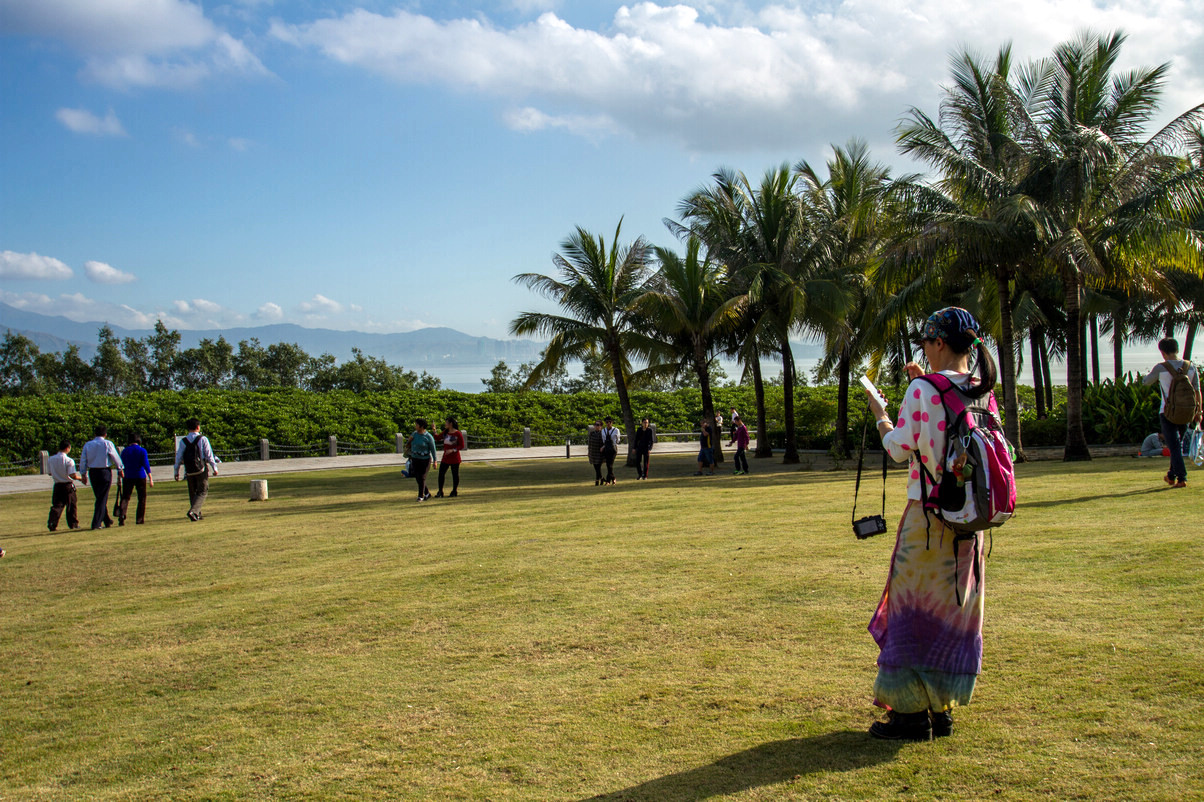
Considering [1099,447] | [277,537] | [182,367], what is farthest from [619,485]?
[182,367]

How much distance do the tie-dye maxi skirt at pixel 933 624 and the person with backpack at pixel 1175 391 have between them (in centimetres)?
772

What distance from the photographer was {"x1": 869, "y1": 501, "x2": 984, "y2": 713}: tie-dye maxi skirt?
145 inches

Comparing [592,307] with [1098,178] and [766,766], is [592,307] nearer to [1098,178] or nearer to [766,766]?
[1098,178]

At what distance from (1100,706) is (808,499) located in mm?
9588

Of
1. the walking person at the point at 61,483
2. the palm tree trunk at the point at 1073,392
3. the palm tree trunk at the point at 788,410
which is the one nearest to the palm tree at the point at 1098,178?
the palm tree trunk at the point at 1073,392

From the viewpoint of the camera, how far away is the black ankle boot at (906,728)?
149 inches

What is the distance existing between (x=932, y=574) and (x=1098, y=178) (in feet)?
60.4

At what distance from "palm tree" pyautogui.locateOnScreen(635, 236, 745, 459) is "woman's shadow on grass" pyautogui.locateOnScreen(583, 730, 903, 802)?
724 inches

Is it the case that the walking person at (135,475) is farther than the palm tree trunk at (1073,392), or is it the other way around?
Answer: the palm tree trunk at (1073,392)

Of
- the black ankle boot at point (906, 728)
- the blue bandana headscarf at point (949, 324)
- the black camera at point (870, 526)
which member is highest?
the blue bandana headscarf at point (949, 324)

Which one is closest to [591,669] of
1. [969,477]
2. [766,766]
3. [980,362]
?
[766,766]

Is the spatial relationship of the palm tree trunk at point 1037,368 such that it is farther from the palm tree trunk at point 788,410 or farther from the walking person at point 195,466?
the walking person at point 195,466

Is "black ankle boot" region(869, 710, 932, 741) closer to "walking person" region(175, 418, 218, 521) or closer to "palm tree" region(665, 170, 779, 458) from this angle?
"walking person" region(175, 418, 218, 521)

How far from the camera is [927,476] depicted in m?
3.66
